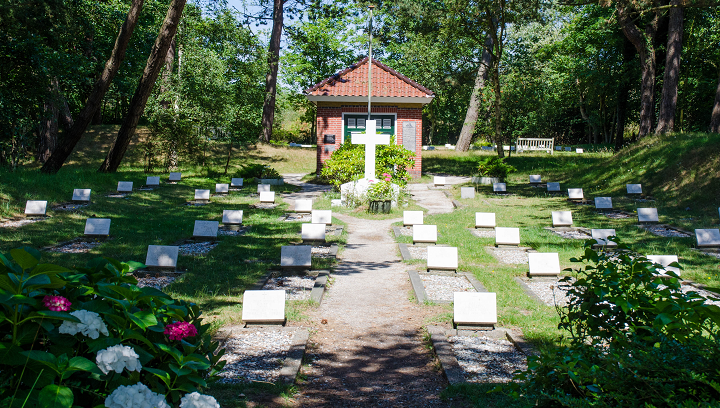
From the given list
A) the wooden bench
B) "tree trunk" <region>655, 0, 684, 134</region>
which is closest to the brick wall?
"tree trunk" <region>655, 0, 684, 134</region>

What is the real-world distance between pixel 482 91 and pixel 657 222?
47.3 ft

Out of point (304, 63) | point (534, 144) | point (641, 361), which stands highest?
point (304, 63)

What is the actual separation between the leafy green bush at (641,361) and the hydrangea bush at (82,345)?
1.82 meters

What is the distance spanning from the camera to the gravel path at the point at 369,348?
15.3 ft

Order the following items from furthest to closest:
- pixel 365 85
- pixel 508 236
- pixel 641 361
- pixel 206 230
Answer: pixel 365 85
pixel 206 230
pixel 508 236
pixel 641 361

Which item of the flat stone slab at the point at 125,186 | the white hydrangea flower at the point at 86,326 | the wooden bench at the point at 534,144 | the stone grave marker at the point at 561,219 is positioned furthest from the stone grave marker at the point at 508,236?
the wooden bench at the point at 534,144

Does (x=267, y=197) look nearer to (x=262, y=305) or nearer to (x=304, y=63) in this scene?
(x=262, y=305)

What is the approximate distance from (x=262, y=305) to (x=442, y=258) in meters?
4.03

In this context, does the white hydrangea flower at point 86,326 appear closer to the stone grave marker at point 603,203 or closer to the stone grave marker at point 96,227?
the stone grave marker at point 96,227

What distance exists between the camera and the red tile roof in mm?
24641

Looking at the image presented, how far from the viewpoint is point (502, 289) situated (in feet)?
26.3

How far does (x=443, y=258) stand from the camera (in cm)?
929

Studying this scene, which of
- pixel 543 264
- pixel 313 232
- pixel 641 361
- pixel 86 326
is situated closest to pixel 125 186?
pixel 313 232

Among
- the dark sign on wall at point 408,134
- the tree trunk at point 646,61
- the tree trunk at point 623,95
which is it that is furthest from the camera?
the tree trunk at point 623,95
